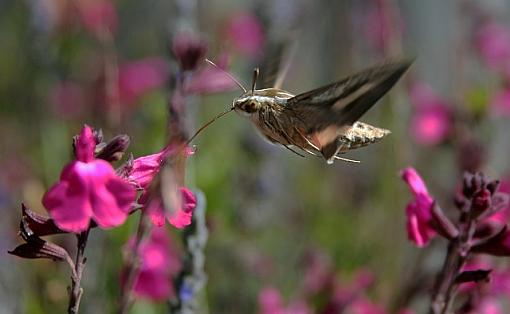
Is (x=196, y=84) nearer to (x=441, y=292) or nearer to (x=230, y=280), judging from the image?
(x=441, y=292)

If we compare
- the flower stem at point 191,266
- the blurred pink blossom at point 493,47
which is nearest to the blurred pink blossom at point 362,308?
the flower stem at point 191,266

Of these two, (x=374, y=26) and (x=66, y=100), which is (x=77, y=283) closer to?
(x=66, y=100)

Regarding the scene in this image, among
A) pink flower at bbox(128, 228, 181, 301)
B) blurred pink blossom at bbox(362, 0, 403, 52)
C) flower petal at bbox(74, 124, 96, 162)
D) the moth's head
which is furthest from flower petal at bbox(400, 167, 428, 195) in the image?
blurred pink blossom at bbox(362, 0, 403, 52)

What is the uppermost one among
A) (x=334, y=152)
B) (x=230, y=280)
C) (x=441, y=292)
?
(x=334, y=152)

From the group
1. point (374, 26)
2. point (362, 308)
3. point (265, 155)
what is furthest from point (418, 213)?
point (374, 26)

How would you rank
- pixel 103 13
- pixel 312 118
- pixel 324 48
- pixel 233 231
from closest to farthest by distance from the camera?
pixel 312 118, pixel 233 231, pixel 103 13, pixel 324 48

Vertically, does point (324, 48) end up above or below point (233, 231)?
above

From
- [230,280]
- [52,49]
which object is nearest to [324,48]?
[52,49]

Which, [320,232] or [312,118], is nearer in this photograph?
[312,118]
